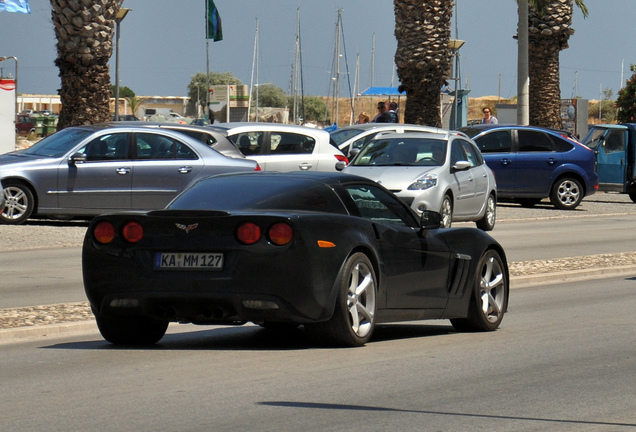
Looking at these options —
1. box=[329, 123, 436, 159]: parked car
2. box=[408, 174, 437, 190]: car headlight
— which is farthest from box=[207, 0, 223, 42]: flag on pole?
box=[408, 174, 437, 190]: car headlight

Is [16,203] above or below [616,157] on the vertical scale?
below

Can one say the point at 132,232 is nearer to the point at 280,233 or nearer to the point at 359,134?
the point at 280,233

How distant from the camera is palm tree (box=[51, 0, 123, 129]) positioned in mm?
26719

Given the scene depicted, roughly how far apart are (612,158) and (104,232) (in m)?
24.9

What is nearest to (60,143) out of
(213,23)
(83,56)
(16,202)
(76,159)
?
(76,159)

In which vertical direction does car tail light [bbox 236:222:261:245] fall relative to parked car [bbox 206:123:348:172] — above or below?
below

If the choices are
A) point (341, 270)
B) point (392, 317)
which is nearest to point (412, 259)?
point (392, 317)

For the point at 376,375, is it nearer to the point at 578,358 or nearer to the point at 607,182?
the point at 578,358

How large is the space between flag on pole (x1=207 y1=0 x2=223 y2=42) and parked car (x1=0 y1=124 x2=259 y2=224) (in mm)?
24558

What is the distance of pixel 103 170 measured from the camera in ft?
64.4

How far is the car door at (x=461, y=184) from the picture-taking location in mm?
20766

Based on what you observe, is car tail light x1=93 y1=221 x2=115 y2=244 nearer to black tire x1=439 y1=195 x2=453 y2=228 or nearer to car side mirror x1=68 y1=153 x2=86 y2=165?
car side mirror x1=68 y1=153 x2=86 y2=165

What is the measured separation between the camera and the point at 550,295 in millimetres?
13312

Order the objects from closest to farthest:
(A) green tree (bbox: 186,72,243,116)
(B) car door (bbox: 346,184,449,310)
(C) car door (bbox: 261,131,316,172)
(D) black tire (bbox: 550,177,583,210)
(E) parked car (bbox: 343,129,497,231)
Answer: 1. (B) car door (bbox: 346,184,449,310)
2. (E) parked car (bbox: 343,129,497,231)
3. (C) car door (bbox: 261,131,316,172)
4. (D) black tire (bbox: 550,177,583,210)
5. (A) green tree (bbox: 186,72,243,116)
